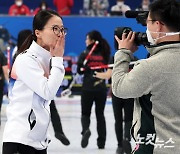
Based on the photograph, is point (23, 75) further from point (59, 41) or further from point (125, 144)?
point (125, 144)

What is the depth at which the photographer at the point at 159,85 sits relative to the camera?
3.83 m

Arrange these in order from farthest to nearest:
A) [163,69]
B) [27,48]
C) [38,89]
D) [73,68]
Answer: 1. [73,68]
2. [27,48]
3. [38,89]
4. [163,69]

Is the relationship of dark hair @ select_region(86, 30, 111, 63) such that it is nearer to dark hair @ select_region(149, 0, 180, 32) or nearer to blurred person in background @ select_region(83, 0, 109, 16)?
dark hair @ select_region(149, 0, 180, 32)

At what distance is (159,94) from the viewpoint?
384 cm

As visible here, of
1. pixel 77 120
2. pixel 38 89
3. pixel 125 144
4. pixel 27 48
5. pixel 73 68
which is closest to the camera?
pixel 38 89

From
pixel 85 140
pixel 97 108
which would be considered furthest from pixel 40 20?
pixel 97 108

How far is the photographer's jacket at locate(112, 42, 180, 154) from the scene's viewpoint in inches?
151

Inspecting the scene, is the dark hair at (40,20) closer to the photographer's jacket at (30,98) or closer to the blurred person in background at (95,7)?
the photographer's jacket at (30,98)

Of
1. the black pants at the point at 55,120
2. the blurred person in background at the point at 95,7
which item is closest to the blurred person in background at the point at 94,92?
the black pants at the point at 55,120

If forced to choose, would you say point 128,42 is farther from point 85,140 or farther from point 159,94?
point 85,140

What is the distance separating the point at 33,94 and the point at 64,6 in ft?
51.5

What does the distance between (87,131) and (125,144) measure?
2.91 feet

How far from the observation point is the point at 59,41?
4.50 m

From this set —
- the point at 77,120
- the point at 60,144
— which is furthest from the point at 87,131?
the point at 77,120
